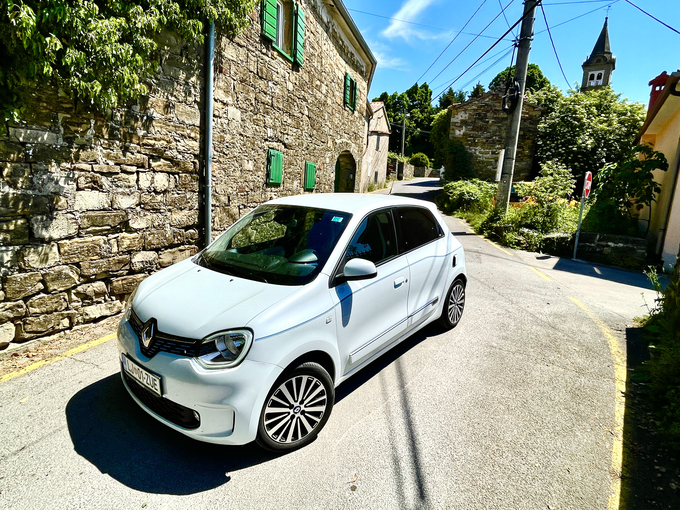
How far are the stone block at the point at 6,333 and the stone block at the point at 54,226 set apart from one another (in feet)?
2.97

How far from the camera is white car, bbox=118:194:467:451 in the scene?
7.81 feet

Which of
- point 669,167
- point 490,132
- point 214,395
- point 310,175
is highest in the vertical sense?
point 490,132

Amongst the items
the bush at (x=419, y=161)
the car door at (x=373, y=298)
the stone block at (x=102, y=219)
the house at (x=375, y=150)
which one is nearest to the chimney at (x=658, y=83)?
the house at (x=375, y=150)

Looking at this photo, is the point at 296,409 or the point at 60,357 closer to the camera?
the point at 296,409

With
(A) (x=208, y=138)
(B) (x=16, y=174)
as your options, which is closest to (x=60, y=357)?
(B) (x=16, y=174)

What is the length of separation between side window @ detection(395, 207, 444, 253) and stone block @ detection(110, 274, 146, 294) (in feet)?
11.4

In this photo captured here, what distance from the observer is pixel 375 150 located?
25578 millimetres

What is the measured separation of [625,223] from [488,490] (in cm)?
1078

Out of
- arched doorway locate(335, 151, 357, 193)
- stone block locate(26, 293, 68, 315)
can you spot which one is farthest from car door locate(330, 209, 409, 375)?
arched doorway locate(335, 151, 357, 193)

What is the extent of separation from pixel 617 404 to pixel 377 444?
90.6 inches

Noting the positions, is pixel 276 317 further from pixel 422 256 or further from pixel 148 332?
pixel 422 256

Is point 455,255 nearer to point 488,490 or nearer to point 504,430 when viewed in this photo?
point 504,430

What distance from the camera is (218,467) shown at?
2.54 m

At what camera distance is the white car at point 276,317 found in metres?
2.38
